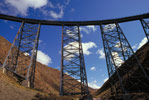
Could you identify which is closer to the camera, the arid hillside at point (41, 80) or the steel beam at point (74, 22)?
the steel beam at point (74, 22)

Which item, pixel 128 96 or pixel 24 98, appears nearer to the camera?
pixel 24 98

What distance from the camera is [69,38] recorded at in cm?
1363

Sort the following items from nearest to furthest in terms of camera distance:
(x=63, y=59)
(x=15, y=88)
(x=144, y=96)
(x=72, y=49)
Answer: (x=15, y=88) → (x=144, y=96) → (x=63, y=59) → (x=72, y=49)

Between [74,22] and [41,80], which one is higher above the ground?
[74,22]

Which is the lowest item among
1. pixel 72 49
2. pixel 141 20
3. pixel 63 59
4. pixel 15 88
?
pixel 15 88

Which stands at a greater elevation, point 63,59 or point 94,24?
point 94,24

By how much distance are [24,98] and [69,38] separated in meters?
8.79

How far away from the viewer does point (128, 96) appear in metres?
8.91

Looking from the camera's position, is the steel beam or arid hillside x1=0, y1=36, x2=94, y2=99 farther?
arid hillside x1=0, y1=36, x2=94, y2=99

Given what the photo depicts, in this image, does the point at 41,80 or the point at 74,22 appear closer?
the point at 74,22

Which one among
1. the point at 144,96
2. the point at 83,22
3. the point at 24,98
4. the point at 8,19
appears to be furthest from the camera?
the point at 83,22

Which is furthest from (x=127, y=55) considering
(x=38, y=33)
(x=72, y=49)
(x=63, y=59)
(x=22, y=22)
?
(x=22, y=22)

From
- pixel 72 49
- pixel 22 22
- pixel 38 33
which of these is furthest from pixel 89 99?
pixel 22 22

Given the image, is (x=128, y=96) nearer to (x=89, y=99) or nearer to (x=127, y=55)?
(x=89, y=99)
